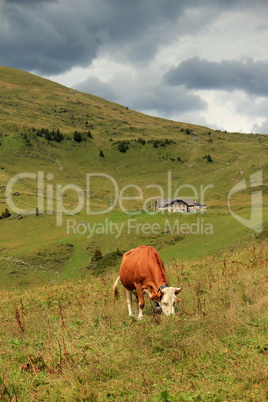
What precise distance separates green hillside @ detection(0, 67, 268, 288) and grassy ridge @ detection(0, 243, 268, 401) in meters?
17.0

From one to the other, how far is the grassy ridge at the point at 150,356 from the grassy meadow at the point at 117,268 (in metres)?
0.03

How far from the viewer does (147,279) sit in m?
10.7

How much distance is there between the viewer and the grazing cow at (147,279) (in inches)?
376

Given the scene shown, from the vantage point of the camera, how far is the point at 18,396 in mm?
5504

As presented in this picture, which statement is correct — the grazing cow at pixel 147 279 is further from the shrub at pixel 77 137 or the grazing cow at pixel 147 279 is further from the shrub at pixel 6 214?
the shrub at pixel 77 137

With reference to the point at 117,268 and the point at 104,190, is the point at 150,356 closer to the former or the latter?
the point at 117,268

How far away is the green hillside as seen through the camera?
43.9 meters

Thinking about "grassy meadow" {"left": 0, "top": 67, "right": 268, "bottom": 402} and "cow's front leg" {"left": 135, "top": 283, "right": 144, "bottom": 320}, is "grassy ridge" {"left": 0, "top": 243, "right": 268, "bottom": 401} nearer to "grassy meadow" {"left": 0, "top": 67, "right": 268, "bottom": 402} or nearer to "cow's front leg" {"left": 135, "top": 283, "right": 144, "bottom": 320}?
"grassy meadow" {"left": 0, "top": 67, "right": 268, "bottom": 402}

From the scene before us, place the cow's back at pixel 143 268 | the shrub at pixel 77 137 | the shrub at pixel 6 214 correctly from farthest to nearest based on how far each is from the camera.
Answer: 1. the shrub at pixel 77 137
2. the shrub at pixel 6 214
3. the cow's back at pixel 143 268

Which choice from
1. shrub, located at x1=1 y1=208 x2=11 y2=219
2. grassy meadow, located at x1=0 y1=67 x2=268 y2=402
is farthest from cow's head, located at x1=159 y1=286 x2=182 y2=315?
shrub, located at x1=1 y1=208 x2=11 y2=219

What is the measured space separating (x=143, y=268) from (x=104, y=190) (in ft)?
336

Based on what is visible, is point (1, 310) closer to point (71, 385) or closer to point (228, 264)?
point (71, 385)

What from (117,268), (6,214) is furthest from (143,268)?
(6,214)

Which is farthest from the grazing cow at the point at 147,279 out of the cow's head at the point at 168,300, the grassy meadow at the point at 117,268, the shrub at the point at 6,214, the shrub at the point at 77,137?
the shrub at the point at 77,137
